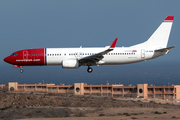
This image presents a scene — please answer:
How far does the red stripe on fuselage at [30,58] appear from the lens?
54656mm

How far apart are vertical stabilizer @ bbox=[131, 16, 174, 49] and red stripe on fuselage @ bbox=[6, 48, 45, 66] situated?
55.6ft

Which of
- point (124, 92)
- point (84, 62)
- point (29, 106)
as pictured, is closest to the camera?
point (84, 62)

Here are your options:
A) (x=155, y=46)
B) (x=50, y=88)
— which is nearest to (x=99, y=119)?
(x=155, y=46)

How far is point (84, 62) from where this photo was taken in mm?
53906

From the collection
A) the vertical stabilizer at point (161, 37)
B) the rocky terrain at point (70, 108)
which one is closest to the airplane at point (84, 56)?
the vertical stabilizer at point (161, 37)

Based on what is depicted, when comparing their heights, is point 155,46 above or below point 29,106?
above

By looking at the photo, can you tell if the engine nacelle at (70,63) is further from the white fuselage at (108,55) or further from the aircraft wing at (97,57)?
the white fuselage at (108,55)

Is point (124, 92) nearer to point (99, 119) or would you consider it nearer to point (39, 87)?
point (39, 87)

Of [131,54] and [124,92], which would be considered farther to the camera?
[124,92]

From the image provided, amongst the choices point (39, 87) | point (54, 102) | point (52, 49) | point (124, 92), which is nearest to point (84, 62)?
point (52, 49)

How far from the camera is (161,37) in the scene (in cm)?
5716

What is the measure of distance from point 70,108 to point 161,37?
2546cm

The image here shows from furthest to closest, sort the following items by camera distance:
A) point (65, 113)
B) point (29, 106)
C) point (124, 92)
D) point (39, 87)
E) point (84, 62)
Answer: point (39, 87) < point (124, 92) < point (29, 106) < point (65, 113) < point (84, 62)

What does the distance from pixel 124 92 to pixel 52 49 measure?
212ft
